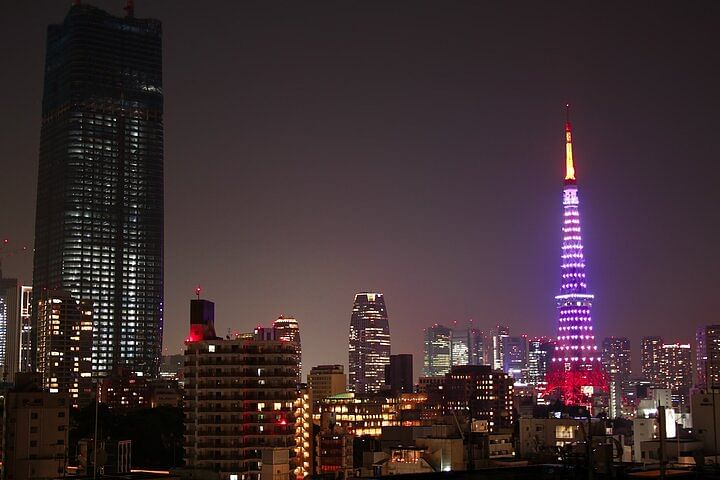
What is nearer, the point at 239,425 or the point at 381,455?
the point at 381,455

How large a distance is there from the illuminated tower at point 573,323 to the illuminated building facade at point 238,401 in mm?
106379

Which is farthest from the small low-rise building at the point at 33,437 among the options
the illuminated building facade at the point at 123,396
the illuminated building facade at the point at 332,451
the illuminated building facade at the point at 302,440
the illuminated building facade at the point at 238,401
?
the illuminated building facade at the point at 123,396

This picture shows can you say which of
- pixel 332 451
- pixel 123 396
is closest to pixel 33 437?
pixel 332 451

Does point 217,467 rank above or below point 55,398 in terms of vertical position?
below

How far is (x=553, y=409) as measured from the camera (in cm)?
16175

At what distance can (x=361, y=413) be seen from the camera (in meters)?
160

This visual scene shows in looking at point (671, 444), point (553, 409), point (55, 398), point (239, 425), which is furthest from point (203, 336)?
point (553, 409)

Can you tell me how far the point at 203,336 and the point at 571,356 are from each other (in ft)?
358

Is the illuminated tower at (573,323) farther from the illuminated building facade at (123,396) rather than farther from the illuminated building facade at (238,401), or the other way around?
the illuminated building facade at (238,401)

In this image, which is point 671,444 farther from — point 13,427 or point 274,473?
point 13,427

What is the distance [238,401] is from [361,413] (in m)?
69.0

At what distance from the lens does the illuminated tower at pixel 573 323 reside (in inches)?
7583

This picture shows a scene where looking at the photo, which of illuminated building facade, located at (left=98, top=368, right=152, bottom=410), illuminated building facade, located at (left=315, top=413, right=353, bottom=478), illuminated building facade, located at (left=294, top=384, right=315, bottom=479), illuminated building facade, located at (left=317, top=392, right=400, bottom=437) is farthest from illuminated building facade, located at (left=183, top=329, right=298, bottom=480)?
illuminated building facade, located at (left=98, top=368, right=152, bottom=410)

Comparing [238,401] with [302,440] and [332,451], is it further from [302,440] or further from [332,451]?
[302,440]
